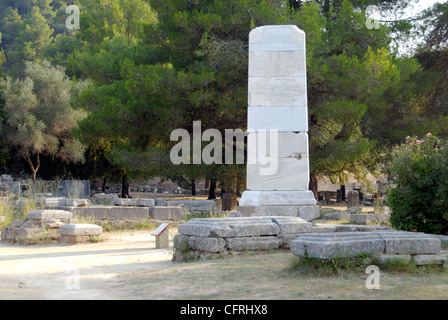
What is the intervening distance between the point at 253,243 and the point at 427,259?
2.39 meters

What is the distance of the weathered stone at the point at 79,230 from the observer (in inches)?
389

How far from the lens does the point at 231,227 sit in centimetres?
705

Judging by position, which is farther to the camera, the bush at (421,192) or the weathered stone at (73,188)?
the weathered stone at (73,188)

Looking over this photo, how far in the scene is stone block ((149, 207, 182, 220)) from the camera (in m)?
13.0

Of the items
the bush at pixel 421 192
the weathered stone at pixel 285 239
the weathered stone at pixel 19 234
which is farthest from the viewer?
the weathered stone at pixel 19 234

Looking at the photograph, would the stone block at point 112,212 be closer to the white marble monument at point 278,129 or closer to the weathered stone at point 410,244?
the white marble monument at point 278,129

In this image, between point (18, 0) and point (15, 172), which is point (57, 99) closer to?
point (15, 172)

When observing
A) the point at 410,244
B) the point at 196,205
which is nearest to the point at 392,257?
the point at 410,244

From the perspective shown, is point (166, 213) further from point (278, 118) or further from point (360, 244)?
point (360, 244)

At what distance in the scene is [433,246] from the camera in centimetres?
575

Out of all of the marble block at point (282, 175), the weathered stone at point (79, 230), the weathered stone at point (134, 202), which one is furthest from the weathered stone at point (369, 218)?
the weathered stone at point (79, 230)

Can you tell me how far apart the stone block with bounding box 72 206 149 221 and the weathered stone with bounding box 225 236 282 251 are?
5765mm

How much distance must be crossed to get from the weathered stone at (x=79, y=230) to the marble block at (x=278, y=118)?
12.2 ft

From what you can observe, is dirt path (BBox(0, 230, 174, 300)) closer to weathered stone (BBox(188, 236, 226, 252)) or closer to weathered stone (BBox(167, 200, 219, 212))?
weathered stone (BBox(188, 236, 226, 252))
